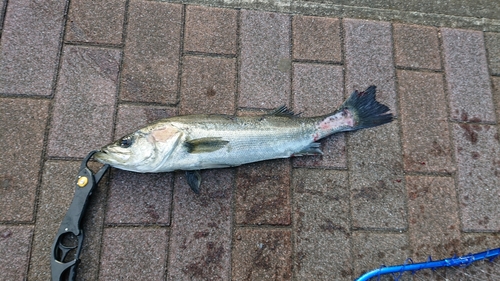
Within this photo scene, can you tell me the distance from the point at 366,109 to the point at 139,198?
2.58 m

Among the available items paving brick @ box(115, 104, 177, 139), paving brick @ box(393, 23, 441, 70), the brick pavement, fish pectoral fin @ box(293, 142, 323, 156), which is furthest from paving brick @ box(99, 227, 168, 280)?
paving brick @ box(393, 23, 441, 70)

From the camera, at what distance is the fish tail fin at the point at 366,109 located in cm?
361

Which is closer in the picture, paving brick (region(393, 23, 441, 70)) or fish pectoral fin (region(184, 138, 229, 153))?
fish pectoral fin (region(184, 138, 229, 153))

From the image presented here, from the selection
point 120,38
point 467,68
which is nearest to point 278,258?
point 120,38

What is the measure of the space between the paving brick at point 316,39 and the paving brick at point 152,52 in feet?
4.57

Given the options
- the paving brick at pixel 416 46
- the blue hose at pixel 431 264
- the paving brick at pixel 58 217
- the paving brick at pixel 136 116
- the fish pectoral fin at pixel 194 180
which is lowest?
the blue hose at pixel 431 264

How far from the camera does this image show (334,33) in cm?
402

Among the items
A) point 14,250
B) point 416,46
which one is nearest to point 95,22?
point 14,250

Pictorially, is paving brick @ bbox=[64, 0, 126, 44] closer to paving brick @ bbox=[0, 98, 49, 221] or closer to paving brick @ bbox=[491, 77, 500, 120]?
paving brick @ bbox=[0, 98, 49, 221]

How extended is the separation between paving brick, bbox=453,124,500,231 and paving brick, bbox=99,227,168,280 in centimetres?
327

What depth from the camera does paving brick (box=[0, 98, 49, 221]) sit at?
3.22m

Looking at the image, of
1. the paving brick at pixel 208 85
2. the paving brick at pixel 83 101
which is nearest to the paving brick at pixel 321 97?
the paving brick at pixel 208 85

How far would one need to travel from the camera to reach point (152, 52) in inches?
147

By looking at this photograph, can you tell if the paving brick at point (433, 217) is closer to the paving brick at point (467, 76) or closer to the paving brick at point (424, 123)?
the paving brick at point (424, 123)
